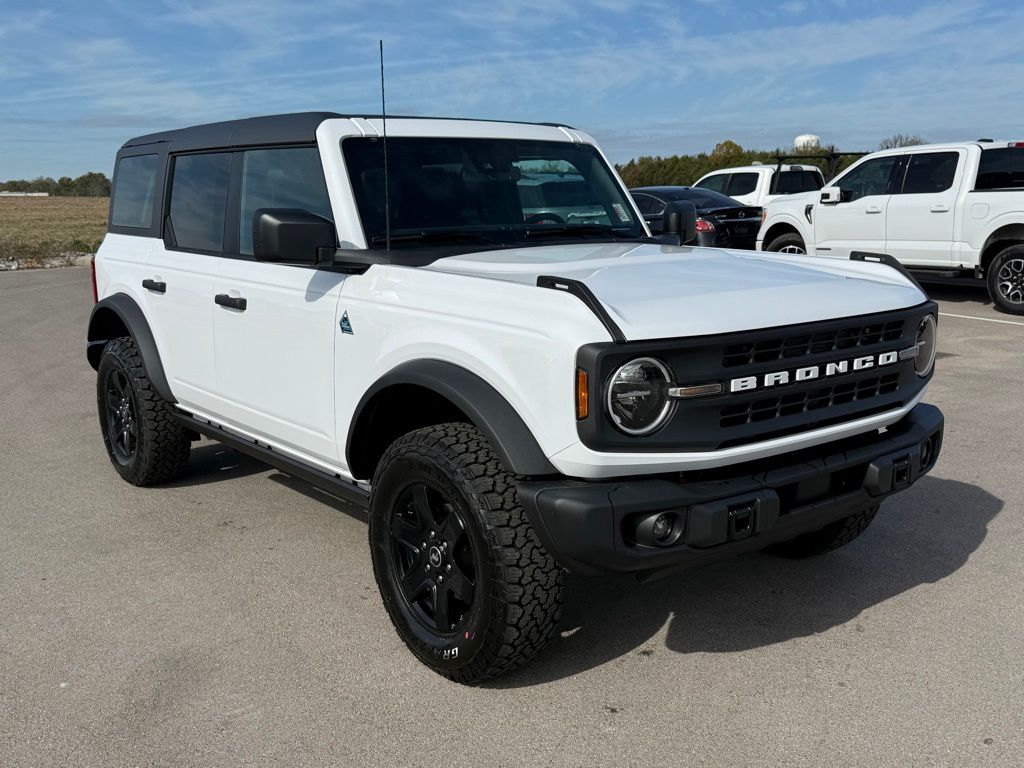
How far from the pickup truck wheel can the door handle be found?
1.28m

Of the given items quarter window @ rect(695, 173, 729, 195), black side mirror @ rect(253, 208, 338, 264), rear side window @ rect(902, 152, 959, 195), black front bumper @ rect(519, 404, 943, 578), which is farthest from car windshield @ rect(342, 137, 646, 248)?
quarter window @ rect(695, 173, 729, 195)

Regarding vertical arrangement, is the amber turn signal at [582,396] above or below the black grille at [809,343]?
below

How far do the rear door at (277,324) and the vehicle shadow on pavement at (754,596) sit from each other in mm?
1198

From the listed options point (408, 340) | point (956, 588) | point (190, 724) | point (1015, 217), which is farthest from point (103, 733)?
point (1015, 217)

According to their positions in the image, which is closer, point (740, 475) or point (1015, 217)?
point (740, 475)

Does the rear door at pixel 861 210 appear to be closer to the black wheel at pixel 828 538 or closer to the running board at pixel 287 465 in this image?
the black wheel at pixel 828 538

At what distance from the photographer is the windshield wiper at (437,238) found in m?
4.00

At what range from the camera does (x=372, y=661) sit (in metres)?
3.58

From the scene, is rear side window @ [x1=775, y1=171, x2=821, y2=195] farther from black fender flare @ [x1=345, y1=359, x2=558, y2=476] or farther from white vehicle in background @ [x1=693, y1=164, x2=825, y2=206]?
black fender flare @ [x1=345, y1=359, x2=558, y2=476]

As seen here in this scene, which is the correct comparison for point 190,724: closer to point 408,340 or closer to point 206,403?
point 408,340

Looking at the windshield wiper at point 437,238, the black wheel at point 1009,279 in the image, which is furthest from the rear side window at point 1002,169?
the windshield wiper at point 437,238

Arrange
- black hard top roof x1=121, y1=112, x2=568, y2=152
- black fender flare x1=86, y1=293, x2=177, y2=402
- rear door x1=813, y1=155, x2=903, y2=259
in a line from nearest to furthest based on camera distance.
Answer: black hard top roof x1=121, y1=112, x2=568, y2=152
black fender flare x1=86, y1=293, x2=177, y2=402
rear door x1=813, y1=155, x2=903, y2=259

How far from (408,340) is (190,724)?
1420mm

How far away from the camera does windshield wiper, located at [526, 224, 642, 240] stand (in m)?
4.45
